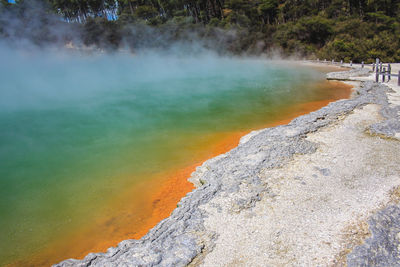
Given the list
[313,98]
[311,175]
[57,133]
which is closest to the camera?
[311,175]

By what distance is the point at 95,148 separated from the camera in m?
6.32

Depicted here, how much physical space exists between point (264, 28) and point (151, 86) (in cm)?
2153

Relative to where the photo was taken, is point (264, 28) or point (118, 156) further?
point (264, 28)

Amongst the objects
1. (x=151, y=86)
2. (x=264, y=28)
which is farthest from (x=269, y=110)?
(x=264, y=28)

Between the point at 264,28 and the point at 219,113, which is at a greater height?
the point at 264,28

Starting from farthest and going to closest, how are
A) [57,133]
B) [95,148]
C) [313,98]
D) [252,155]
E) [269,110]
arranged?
1. [313,98]
2. [269,110]
3. [57,133]
4. [95,148]
5. [252,155]

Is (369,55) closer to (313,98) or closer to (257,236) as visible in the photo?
(313,98)

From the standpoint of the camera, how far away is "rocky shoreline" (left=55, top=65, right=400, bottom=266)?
232 centimetres

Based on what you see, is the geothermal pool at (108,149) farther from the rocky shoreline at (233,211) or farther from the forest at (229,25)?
the forest at (229,25)

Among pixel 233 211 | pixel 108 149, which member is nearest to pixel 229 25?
pixel 108 149

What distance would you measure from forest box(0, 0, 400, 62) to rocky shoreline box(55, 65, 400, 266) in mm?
20671

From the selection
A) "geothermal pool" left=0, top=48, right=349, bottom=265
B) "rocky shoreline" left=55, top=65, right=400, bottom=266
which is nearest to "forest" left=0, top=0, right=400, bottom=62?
"geothermal pool" left=0, top=48, right=349, bottom=265

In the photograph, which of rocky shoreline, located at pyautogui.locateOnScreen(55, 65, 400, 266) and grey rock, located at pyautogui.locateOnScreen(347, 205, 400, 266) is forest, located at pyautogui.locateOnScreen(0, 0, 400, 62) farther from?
grey rock, located at pyautogui.locateOnScreen(347, 205, 400, 266)

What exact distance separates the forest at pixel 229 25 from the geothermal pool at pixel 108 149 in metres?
14.3
